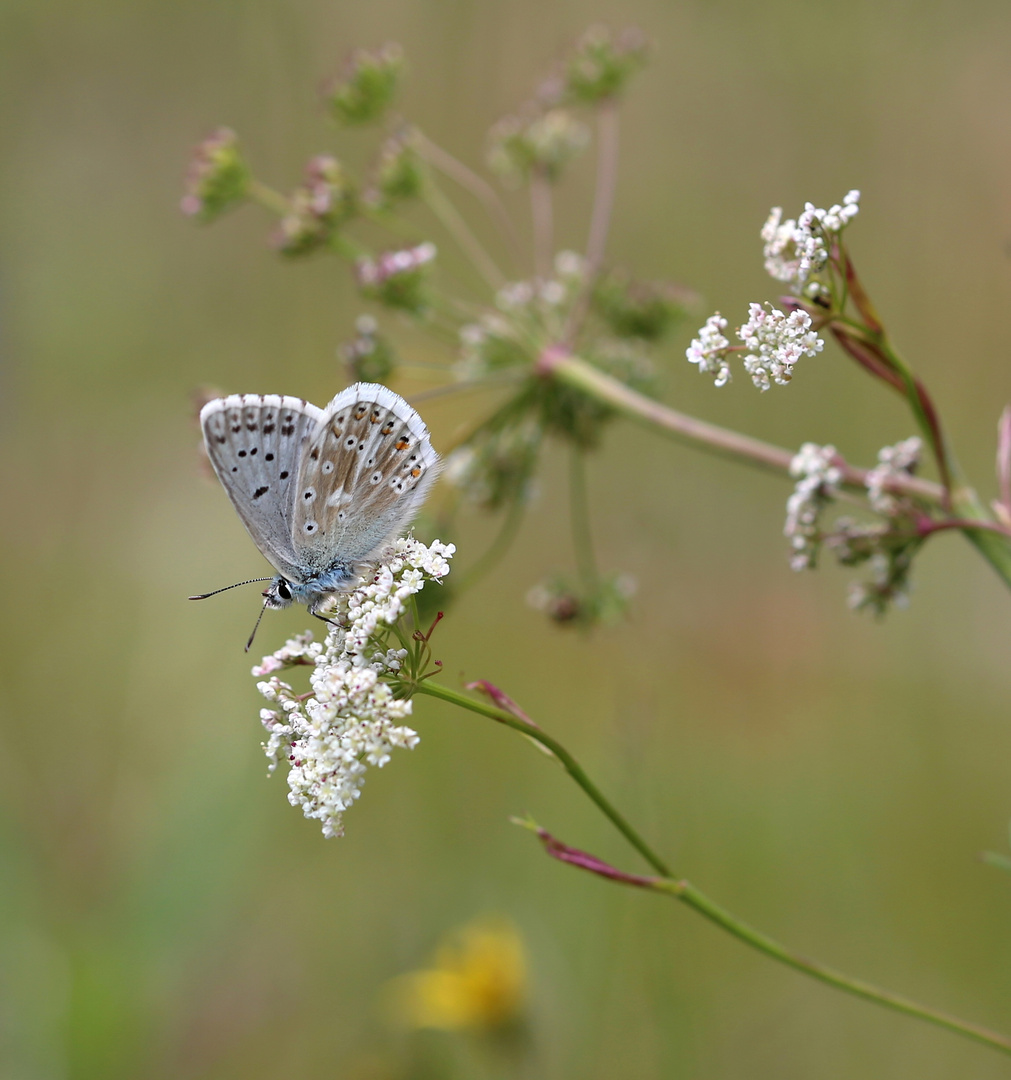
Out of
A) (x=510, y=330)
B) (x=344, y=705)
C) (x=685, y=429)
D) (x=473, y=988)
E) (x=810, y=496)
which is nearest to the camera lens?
(x=344, y=705)

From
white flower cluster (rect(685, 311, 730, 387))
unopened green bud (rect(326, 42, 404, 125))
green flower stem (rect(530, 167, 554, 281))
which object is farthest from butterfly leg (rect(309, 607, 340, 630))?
unopened green bud (rect(326, 42, 404, 125))

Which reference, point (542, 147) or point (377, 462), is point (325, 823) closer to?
point (377, 462)

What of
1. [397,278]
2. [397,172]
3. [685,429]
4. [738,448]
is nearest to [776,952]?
[738,448]

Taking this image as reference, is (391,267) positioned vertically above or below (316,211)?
below

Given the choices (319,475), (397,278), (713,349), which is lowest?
(319,475)

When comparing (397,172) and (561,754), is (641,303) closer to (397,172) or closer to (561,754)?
(397,172)

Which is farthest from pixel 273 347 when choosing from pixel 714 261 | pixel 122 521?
pixel 714 261
